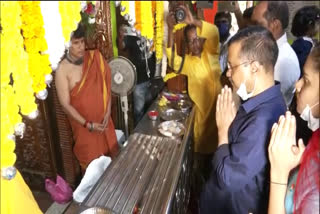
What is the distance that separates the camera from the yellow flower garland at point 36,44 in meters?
1.29

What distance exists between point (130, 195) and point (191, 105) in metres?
1.58

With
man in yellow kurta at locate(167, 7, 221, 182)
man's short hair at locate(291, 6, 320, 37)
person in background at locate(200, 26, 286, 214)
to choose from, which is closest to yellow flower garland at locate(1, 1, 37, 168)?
person in background at locate(200, 26, 286, 214)

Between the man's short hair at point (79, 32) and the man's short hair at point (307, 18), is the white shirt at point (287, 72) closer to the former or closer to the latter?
the man's short hair at point (307, 18)

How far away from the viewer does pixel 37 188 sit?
1.91 meters

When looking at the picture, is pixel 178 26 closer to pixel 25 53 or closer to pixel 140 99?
pixel 140 99

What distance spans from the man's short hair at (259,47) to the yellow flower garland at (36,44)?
1.07m

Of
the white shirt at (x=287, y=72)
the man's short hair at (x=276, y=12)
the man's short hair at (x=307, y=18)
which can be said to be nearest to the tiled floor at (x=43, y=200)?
the white shirt at (x=287, y=72)

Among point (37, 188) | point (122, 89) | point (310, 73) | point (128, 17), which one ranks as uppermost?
point (128, 17)

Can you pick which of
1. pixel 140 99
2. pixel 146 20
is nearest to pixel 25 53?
pixel 146 20

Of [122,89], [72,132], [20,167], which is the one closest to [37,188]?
[20,167]

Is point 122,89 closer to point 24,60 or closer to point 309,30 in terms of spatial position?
point 24,60

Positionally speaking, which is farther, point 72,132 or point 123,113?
point 123,113

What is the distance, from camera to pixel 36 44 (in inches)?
52.6

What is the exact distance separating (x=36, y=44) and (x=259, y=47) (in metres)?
1.19
